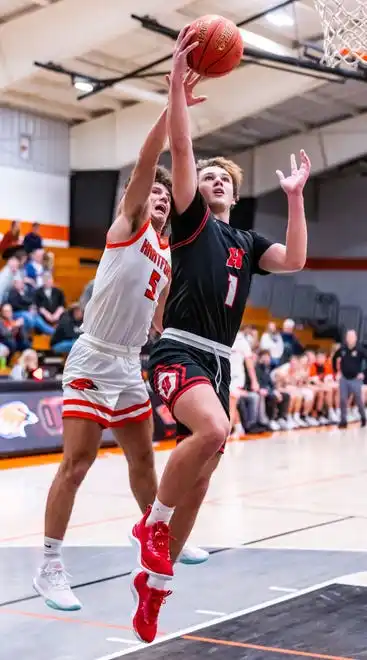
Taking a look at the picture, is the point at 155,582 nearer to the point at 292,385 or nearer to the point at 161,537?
the point at 161,537

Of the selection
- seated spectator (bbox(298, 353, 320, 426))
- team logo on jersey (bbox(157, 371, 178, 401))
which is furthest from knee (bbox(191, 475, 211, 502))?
seated spectator (bbox(298, 353, 320, 426))

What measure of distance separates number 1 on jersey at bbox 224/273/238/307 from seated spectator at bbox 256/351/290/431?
12.9m

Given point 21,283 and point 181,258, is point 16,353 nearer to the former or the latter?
point 21,283

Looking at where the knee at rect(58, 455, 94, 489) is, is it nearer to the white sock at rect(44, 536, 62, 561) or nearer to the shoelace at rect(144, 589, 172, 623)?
the white sock at rect(44, 536, 62, 561)

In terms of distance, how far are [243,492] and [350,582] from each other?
4.27 meters

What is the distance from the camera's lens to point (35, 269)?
1775cm

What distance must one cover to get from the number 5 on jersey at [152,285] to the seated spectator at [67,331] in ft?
34.4

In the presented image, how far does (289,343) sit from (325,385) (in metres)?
1.22

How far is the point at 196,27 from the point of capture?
4707 mm

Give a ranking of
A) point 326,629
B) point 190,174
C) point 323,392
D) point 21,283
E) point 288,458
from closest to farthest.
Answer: point 190,174
point 326,629
point 288,458
point 21,283
point 323,392

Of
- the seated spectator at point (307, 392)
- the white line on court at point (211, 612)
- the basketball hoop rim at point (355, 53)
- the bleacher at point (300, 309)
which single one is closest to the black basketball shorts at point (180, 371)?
the white line on court at point (211, 612)

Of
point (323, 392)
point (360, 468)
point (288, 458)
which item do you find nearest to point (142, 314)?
point (360, 468)

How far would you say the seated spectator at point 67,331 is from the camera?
623 inches

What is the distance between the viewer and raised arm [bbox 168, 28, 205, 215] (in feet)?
15.0
